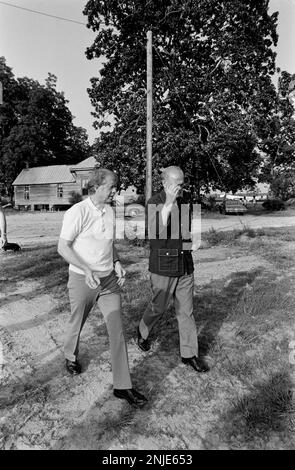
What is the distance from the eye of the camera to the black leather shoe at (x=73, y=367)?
321cm

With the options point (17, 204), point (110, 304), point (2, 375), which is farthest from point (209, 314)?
point (17, 204)

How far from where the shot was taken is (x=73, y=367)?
3234 millimetres

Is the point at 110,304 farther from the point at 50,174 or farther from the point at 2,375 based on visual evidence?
the point at 50,174

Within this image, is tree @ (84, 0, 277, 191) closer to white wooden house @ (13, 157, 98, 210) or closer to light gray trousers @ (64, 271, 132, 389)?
white wooden house @ (13, 157, 98, 210)

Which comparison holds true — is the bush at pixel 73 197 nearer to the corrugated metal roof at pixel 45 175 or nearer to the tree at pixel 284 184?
the corrugated metal roof at pixel 45 175

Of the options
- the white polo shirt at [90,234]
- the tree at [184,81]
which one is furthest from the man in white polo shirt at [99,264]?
the tree at [184,81]

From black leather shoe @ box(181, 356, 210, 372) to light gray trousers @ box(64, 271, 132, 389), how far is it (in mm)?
774

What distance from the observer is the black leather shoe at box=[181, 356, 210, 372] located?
3260 millimetres

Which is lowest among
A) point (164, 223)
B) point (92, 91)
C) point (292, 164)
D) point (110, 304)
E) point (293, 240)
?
point (293, 240)

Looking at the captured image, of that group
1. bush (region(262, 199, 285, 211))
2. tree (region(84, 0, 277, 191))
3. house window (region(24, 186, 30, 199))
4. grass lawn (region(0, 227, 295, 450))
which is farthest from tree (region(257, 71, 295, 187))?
grass lawn (region(0, 227, 295, 450))

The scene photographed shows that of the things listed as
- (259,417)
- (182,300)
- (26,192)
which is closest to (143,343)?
(182,300)

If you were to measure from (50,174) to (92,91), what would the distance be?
19244 mm

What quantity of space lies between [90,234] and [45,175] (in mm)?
40620

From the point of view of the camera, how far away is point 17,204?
142 ft
